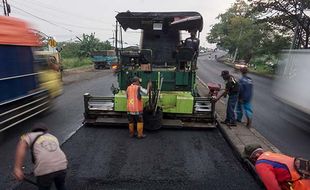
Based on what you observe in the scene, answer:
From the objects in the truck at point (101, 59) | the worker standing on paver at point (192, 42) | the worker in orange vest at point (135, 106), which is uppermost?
the worker standing on paver at point (192, 42)

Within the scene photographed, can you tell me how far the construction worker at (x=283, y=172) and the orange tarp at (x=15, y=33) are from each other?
22.1ft

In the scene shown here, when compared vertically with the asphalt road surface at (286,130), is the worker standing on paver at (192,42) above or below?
above

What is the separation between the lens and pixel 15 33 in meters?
8.90

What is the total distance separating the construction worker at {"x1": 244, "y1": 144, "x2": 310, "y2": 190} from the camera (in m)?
3.75

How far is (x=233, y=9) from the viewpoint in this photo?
78.2 m

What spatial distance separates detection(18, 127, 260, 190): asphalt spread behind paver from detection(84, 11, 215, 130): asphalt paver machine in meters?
0.51

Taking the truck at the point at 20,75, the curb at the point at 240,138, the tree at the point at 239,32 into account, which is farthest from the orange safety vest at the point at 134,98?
the tree at the point at 239,32

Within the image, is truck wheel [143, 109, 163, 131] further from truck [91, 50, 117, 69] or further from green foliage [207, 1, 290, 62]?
truck [91, 50, 117, 69]

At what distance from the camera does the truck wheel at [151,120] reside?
8.83 m

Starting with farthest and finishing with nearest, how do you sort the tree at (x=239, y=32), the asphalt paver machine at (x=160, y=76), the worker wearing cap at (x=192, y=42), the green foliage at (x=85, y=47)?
the green foliage at (x=85, y=47) < the tree at (x=239, y=32) < the worker wearing cap at (x=192, y=42) < the asphalt paver machine at (x=160, y=76)

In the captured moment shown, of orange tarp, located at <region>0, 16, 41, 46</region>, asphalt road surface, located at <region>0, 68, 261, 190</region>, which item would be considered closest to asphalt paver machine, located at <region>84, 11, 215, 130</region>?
asphalt road surface, located at <region>0, 68, 261, 190</region>

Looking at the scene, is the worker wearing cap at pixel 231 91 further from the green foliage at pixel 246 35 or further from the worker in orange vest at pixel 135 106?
the green foliage at pixel 246 35

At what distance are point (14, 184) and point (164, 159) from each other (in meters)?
2.82

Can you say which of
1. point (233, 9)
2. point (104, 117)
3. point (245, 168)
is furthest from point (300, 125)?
point (233, 9)
